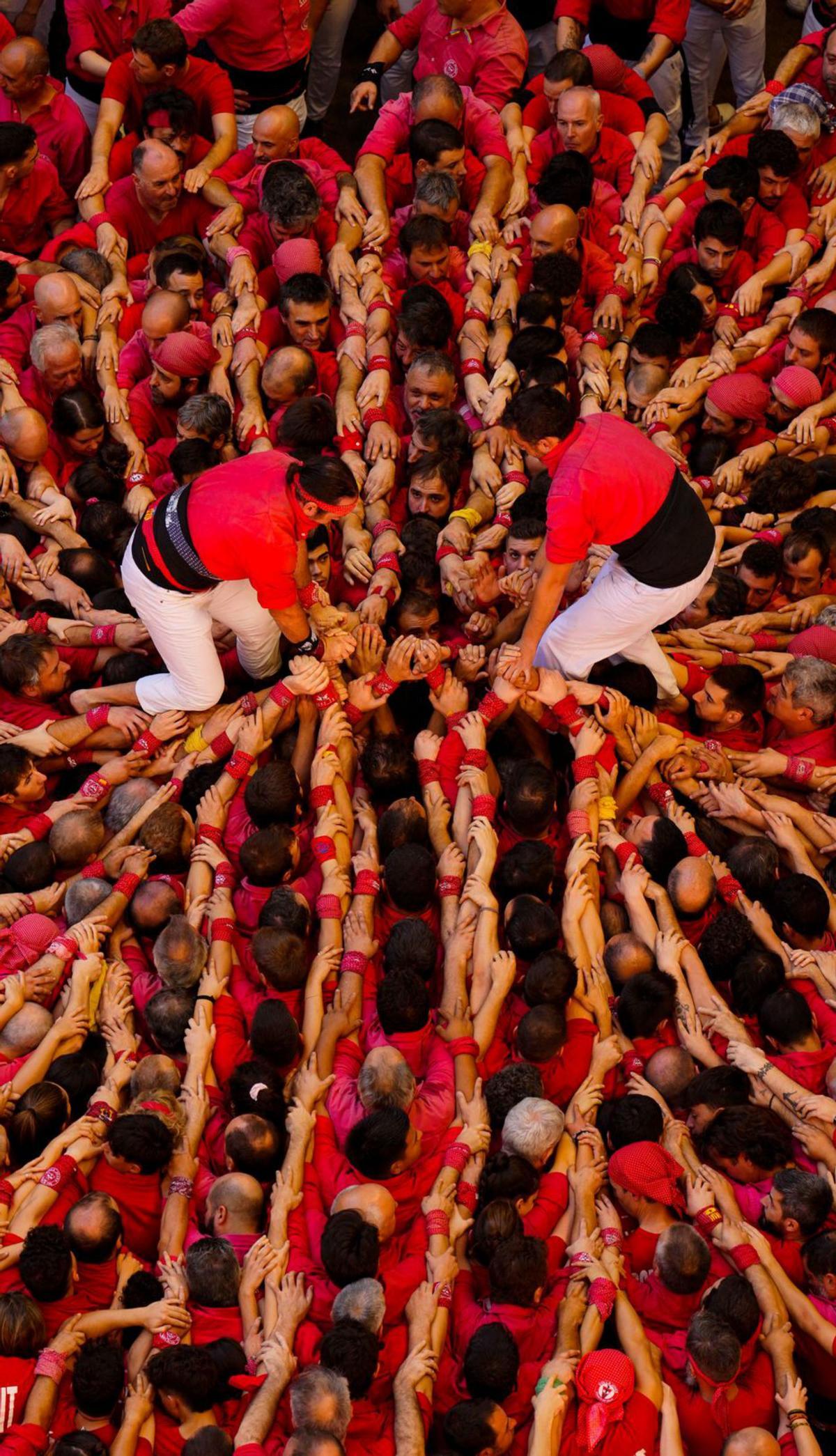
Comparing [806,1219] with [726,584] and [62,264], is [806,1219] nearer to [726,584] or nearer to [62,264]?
[726,584]

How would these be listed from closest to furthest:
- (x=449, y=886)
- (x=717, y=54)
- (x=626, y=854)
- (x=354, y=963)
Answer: (x=354, y=963), (x=449, y=886), (x=626, y=854), (x=717, y=54)

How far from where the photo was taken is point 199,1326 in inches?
226

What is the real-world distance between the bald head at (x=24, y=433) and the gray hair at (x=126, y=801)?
6.66ft

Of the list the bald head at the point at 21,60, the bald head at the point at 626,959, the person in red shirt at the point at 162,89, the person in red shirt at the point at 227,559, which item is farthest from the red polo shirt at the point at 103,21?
the bald head at the point at 626,959

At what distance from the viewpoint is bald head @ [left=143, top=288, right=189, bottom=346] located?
27.5 ft

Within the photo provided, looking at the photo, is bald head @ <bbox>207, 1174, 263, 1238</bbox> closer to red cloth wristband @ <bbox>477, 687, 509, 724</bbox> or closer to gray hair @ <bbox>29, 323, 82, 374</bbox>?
red cloth wristband @ <bbox>477, 687, 509, 724</bbox>

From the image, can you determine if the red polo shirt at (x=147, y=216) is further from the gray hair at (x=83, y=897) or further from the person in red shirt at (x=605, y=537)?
the gray hair at (x=83, y=897)

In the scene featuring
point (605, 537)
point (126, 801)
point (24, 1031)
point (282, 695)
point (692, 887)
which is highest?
point (605, 537)

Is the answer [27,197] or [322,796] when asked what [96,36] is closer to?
[27,197]

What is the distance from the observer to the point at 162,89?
9367 millimetres

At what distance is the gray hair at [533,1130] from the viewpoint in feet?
19.8

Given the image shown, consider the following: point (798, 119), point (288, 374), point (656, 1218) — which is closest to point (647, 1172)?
point (656, 1218)

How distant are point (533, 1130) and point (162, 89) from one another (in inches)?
251

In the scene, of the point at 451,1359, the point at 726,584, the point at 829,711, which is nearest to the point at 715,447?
the point at 726,584
